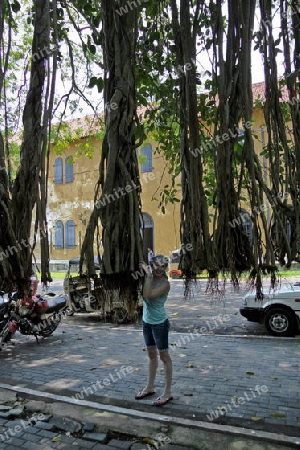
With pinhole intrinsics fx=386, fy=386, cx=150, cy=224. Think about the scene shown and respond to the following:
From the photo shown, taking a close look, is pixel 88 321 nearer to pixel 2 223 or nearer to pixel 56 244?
pixel 2 223

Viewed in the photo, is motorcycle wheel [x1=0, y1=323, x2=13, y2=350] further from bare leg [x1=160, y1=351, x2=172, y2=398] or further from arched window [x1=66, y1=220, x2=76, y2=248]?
arched window [x1=66, y1=220, x2=76, y2=248]

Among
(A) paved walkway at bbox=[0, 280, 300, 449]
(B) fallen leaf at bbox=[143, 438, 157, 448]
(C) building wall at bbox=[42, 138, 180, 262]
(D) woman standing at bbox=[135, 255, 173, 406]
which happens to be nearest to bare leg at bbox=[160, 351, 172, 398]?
(D) woman standing at bbox=[135, 255, 173, 406]

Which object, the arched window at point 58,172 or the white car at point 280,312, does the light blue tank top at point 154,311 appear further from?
the arched window at point 58,172

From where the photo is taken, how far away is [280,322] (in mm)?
8094

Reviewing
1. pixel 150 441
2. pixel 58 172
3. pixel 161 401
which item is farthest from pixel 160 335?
pixel 58 172

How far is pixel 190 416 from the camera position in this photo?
4258 millimetres

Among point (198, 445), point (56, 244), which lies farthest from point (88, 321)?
point (56, 244)

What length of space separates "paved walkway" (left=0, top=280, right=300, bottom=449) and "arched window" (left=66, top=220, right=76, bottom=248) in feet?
61.1

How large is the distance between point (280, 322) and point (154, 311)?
439 cm

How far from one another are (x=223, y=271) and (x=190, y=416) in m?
2.42

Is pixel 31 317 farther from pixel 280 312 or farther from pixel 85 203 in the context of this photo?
pixel 85 203

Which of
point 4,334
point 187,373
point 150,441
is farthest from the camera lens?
point 4,334

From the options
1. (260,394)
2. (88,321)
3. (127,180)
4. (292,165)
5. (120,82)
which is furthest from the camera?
(88,321)

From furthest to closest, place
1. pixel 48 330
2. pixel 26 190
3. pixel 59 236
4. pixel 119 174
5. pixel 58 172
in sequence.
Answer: pixel 59 236 < pixel 58 172 < pixel 48 330 < pixel 26 190 < pixel 119 174
